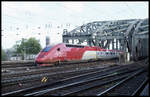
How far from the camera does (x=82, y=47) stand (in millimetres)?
32062

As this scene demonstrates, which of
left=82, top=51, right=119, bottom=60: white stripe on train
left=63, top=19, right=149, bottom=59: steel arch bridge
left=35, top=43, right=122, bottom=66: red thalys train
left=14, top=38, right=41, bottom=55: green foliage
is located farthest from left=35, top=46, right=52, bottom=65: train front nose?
left=14, top=38, right=41, bottom=55: green foliage

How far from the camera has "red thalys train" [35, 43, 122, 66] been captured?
26.0 metres

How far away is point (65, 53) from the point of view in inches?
1128

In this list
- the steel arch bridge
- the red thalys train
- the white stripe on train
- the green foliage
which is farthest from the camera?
the green foliage

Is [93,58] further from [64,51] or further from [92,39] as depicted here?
[92,39]

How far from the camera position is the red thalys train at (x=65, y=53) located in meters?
26.0

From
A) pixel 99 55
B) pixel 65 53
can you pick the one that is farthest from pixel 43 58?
pixel 99 55

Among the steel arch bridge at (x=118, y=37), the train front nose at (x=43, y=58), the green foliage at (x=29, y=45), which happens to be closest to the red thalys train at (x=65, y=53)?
the train front nose at (x=43, y=58)

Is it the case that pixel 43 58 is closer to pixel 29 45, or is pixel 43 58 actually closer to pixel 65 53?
pixel 65 53

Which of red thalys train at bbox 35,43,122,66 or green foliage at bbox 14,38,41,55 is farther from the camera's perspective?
green foliage at bbox 14,38,41,55

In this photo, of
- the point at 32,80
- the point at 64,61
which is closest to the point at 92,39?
the point at 64,61

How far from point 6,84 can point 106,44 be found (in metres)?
40.6

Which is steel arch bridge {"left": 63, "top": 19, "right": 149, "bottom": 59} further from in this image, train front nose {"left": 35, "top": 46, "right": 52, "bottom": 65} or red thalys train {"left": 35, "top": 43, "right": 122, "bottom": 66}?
train front nose {"left": 35, "top": 46, "right": 52, "bottom": 65}

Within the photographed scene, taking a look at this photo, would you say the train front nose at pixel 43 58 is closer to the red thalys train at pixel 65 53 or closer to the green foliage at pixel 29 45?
the red thalys train at pixel 65 53
